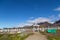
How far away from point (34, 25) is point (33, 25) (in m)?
0.58

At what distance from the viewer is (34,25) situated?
81.6 m

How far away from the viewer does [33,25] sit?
8125 cm
